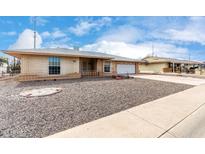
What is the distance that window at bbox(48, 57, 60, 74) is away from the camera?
12336 millimetres

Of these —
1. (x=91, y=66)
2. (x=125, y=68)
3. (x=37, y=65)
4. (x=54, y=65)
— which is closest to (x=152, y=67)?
(x=125, y=68)

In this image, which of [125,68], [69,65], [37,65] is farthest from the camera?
[125,68]

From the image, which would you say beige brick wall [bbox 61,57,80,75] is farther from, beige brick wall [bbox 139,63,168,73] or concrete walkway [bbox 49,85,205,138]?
beige brick wall [bbox 139,63,168,73]

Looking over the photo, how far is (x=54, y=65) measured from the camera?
496 inches

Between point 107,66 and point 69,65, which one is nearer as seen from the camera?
point 69,65

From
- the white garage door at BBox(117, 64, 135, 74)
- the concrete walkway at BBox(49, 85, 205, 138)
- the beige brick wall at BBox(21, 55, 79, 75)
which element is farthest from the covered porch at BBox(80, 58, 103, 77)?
the concrete walkway at BBox(49, 85, 205, 138)

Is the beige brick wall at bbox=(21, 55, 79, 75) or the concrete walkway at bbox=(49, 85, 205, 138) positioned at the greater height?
the beige brick wall at bbox=(21, 55, 79, 75)

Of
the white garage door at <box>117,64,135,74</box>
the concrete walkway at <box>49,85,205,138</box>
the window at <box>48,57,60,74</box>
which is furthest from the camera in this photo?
the white garage door at <box>117,64,135,74</box>

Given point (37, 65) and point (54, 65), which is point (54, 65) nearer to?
point (54, 65)

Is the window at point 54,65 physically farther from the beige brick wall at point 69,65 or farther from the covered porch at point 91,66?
the covered porch at point 91,66

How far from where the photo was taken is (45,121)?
322 centimetres
